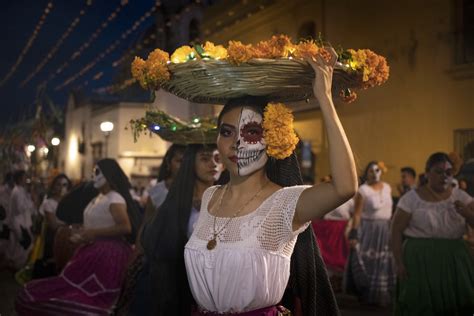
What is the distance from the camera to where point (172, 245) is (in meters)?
4.72

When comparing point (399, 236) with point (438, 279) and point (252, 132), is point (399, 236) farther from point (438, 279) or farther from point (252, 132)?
point (252, 132)

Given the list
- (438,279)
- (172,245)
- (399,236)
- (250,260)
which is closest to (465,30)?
(399,236)

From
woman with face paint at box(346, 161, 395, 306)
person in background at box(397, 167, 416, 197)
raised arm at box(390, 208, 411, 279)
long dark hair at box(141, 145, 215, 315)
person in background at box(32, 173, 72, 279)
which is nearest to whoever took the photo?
long dark hair at box(141, 145, 215, 315)

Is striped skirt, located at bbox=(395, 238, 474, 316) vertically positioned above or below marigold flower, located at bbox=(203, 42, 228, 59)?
below

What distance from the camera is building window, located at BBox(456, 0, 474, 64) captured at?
11.2m

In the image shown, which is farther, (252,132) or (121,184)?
(121,184)

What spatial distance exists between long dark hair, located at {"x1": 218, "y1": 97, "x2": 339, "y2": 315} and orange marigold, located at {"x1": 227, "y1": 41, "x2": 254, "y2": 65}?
1.63 ft

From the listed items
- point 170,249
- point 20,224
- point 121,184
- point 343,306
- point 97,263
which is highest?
point 121,184

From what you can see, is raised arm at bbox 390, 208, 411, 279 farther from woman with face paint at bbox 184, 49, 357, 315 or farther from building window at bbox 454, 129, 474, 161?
woman with face paint at bbox 184, 49, 357, 315

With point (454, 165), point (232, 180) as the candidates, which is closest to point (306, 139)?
point (454, 165)

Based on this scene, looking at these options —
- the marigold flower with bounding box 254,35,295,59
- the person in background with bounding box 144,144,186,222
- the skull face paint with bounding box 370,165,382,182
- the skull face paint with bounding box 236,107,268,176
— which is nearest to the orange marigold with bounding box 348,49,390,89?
the marigold flower with bounding box 254,35,295,59

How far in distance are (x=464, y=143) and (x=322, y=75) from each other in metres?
7.13

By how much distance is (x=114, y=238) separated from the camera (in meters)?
6.95

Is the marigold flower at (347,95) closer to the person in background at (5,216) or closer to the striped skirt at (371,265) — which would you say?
the striped skirt at (371,265)
